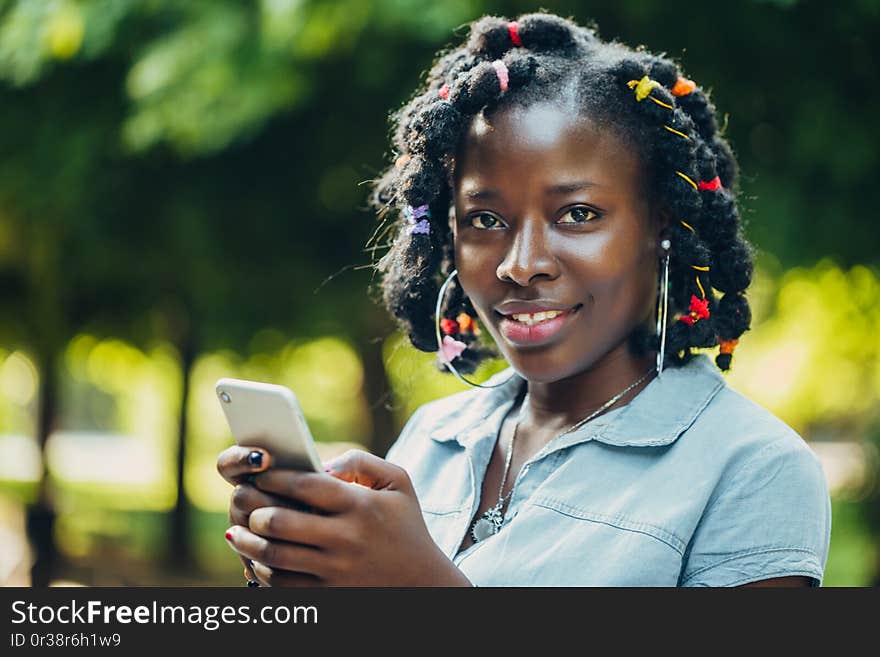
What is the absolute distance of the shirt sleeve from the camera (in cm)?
193

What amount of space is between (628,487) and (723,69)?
2.95m

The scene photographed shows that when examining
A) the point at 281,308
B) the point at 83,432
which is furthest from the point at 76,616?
the point at 83,432

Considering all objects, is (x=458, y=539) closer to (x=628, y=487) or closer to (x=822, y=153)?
(x=628, y=487)

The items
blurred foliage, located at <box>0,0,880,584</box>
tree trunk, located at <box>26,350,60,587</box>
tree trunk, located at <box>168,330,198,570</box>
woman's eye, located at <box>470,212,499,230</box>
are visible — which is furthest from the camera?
tree trunk, located at <box>168,330,198,570</box>

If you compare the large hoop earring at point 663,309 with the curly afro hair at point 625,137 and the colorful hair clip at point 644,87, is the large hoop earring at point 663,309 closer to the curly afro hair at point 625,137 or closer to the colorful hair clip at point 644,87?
the curly afro hair at point 625,137

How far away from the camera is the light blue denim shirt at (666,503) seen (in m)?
1.95

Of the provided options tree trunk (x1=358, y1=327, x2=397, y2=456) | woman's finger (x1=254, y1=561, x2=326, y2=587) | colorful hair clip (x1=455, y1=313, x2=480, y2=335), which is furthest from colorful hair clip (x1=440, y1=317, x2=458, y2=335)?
tree trunk (x1=358, y1=327, x2=397, y2=456)

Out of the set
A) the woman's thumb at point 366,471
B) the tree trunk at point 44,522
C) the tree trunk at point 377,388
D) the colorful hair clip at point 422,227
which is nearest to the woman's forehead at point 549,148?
the colorful hair clip at point 422,227

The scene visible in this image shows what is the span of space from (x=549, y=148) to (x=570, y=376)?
1.68ft

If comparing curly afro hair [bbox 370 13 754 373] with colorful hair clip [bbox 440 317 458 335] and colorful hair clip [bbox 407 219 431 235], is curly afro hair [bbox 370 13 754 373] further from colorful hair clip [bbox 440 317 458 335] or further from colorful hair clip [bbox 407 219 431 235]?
colorful hair clip [bbox 440 317 458 335]

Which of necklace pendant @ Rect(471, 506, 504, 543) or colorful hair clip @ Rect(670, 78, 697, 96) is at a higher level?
colorful hair clip @ Rect(670, 78, 697, 96)

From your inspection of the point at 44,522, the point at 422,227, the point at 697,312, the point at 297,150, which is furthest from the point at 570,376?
the point at 44,522

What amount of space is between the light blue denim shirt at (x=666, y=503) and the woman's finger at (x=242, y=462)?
1.78 ft

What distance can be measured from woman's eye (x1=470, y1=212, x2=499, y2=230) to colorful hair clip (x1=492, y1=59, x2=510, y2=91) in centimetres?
27
